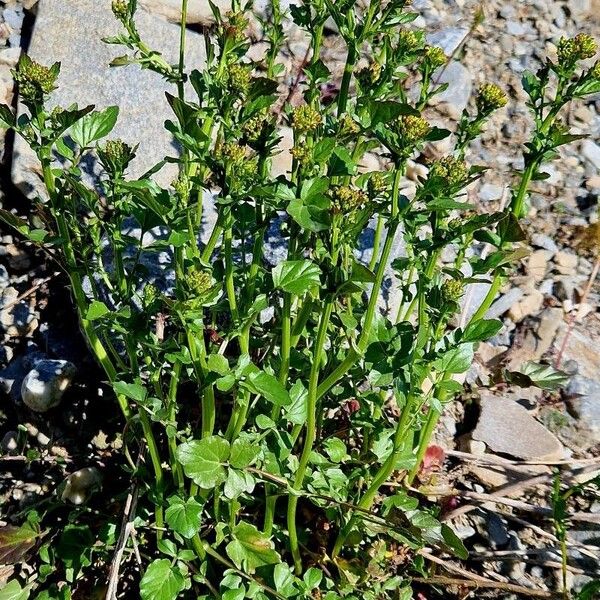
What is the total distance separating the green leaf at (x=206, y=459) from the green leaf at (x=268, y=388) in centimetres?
17

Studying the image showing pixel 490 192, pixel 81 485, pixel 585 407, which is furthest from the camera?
pixel 490 192

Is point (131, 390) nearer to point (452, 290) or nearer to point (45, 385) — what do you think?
point (452, 290)

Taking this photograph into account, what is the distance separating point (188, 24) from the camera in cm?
392

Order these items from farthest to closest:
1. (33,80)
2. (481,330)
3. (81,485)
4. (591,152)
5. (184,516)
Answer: (591,152)
(81,485)
(184,516)
(481,330)
(33,80)

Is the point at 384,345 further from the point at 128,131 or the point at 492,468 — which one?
the point at 128,131

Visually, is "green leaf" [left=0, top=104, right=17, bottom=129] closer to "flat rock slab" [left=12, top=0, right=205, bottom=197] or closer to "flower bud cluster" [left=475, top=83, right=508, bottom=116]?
"flower bud cluster" [left=475, top=83, right=508, bottom=116]

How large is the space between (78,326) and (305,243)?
1.43 metres

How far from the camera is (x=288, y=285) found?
1.55 metres

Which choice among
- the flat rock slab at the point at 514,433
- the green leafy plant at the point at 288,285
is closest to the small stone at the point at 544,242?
the flat rock slab at the point at 514,433

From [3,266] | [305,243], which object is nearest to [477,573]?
[305,243]

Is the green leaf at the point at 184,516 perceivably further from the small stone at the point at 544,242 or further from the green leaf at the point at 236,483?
the small stone at the point at 544,242

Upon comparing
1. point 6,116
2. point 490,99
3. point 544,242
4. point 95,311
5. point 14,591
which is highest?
point 490,99

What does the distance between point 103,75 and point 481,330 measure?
233 centimetres

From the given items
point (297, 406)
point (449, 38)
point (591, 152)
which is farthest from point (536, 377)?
point (449, 38)
